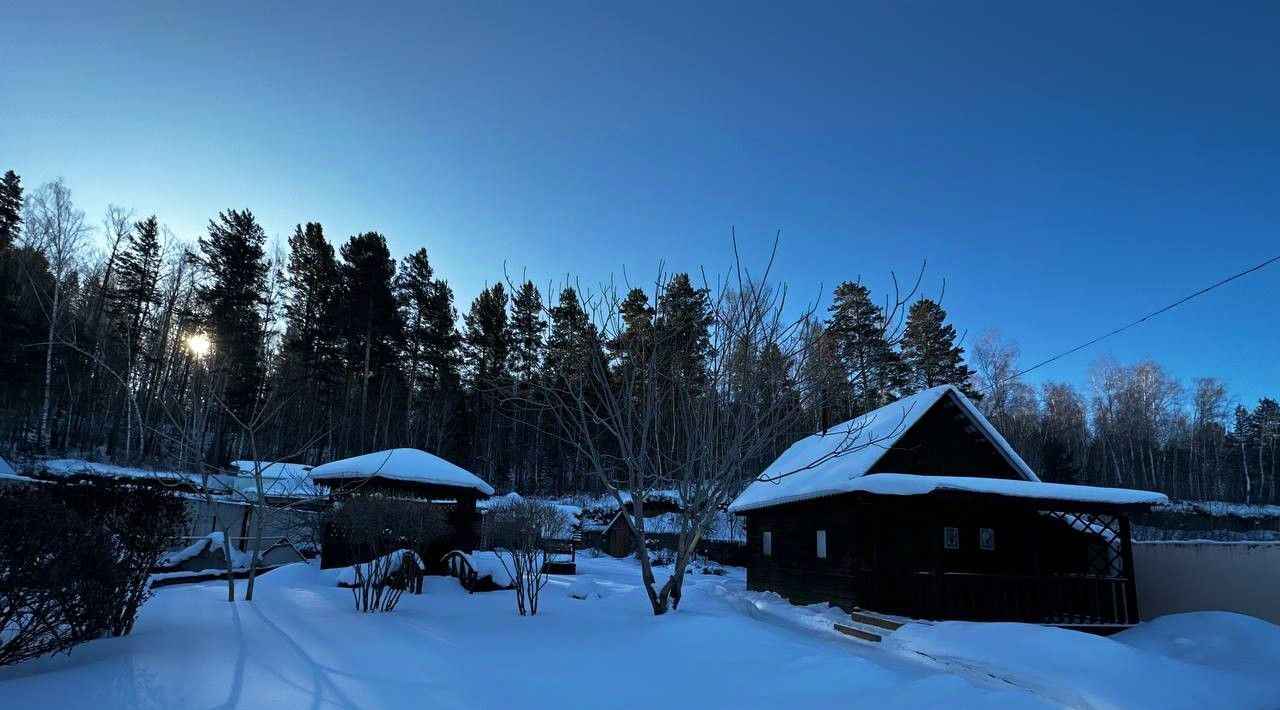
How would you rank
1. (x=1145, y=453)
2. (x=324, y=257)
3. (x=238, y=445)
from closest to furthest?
(x=324, y=257)
(x=238, y=445)
(x=1145, y=453)

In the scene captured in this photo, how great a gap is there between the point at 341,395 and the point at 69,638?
36.4 m

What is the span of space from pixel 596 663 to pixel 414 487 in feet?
42.7

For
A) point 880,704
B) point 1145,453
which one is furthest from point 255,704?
point 1145,453

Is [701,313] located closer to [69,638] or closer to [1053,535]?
[69,638]

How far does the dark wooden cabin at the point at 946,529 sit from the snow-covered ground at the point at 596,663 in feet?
6.03

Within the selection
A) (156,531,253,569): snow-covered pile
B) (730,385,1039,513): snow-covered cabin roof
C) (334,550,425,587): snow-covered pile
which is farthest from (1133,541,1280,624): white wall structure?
(156,531,253,569): snow-covered pile

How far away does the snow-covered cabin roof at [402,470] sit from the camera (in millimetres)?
17875

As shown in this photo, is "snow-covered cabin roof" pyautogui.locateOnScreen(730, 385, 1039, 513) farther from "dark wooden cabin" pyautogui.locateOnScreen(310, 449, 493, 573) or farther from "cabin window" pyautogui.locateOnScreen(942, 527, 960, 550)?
"dark wooden cabin" pyautogui.locateOnScreen(310, 449, 493, 573)

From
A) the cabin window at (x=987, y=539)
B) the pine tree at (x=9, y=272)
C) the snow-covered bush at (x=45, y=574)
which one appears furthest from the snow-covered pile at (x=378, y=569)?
the pine tree at (x=9, y=272)

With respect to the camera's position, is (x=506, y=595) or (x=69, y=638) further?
(x=506, y=595)

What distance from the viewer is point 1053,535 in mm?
15836

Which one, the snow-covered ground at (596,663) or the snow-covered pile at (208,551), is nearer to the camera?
the snow-covered ground at (596,663)

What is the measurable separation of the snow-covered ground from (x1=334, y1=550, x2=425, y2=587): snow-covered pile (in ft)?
2.11

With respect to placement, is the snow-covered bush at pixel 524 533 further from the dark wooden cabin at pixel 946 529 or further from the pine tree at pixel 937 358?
the pine tree at pixel 937 358
